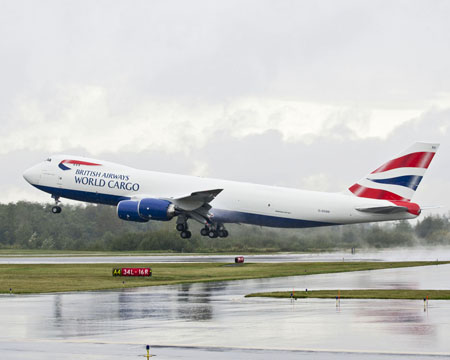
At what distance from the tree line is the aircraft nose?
27.6 m

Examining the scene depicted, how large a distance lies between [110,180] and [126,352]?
5273 centimetres

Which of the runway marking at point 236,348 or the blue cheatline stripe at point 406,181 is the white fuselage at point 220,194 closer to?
the blue cheatline stripe at point 406,181

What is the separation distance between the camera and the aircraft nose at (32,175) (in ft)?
247

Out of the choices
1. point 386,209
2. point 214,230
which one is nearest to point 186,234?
point 214,230

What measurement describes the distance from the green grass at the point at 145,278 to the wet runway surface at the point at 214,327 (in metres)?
7.61

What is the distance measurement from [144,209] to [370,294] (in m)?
35.5

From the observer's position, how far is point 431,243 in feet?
293

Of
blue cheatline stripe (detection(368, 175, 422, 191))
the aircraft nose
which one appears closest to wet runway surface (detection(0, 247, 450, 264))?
the aircraft nose

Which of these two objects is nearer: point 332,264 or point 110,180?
point 332,264

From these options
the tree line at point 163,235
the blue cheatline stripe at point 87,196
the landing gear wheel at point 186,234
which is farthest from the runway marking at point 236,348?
the tree line at point 163,235

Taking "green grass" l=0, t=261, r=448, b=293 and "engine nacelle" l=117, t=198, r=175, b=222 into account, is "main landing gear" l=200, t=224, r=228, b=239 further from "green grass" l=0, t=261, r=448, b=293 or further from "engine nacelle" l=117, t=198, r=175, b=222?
"green grass" l=0, t=261, r=448, b=293

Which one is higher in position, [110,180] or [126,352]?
[110,180]

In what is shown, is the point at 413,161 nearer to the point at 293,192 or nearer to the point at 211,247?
the point at 293,192

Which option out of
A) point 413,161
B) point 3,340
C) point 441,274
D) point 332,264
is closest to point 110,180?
point 332,264
